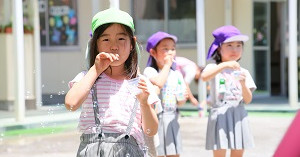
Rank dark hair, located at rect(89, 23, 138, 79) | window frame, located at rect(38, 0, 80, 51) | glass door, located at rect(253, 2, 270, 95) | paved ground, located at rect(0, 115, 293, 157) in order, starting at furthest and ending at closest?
window frame, located at rect(38, 0, 80, 51) → glass door, located at rect(253, 2, 270, 95) → paved ground, located at rect(0, 115, 293, 157) → dark hair, located at rect(89, 23, 138, 79)

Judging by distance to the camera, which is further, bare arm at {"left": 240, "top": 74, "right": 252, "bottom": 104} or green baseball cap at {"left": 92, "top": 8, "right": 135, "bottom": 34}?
bare arm at {"left": 240, "top": 74, "right": 252, "bottom": 104}

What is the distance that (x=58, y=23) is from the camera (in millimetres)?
15328

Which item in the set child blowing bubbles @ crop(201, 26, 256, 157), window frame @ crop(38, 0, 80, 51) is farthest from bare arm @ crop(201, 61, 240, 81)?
window frame @ crop(38, 0, 80, 51)

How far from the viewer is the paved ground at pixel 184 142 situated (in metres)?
6.98

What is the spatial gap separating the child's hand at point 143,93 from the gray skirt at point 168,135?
2.45 meters

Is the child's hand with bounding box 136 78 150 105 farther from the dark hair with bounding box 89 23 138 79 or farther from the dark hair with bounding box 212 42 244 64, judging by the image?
the dark hair with bounding box 212 42 244 64

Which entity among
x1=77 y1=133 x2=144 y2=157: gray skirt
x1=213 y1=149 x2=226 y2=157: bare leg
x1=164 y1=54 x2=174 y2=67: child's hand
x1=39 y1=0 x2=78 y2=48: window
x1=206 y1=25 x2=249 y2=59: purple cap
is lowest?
x1=213 y1=149 x2=226 y2=157: bare leg

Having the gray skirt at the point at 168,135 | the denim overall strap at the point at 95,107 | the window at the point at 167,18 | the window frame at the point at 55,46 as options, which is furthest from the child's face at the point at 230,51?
the window frame at the point at 55,46

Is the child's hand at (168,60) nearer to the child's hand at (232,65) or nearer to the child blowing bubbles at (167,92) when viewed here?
the child blowing bubbles at (167,92)

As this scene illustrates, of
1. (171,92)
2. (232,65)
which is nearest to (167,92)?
(171,92)

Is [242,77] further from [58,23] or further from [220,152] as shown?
[58,23]

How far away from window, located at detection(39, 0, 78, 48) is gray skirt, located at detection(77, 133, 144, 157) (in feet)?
41.0

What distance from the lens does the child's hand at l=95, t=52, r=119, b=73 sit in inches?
103

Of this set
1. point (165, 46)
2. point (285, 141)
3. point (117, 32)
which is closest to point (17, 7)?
point (165, 46)
